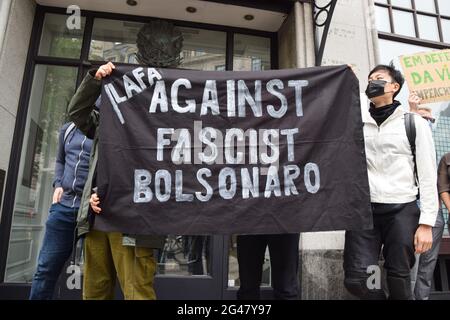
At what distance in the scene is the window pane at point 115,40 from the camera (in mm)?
4785

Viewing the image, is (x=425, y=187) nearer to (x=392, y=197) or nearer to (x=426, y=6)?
(x=392, y=197)

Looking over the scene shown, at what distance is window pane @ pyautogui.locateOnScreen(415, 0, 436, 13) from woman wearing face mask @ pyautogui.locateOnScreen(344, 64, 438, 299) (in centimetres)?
367

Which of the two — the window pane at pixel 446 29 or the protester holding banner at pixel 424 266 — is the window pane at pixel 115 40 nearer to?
the protester holding banner at pixel 424 266

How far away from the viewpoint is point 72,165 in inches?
112

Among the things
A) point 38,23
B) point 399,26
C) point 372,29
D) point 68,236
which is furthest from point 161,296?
point 399,26

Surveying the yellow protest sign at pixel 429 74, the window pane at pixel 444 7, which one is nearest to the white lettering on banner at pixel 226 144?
the yellow protest sign at pixel 429 74

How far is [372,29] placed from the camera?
481cm

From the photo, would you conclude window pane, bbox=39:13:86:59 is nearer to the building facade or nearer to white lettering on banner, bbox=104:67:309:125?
the building facade

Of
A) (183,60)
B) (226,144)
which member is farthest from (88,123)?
(183,60)

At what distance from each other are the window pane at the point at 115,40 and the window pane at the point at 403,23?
3876 millimetres

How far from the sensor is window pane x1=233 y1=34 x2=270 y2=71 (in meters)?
5.06

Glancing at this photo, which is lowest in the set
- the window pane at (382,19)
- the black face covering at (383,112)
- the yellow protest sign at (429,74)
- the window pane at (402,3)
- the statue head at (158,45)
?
the black face covering at (383,112)

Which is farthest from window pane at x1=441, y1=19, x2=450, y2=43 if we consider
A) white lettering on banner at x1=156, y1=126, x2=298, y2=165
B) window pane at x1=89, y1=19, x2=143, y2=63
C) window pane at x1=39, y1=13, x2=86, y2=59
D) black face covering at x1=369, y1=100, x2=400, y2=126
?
window pane at x1=39, y1=13, x2=86, y2=59

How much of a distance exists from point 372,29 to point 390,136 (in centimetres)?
280
